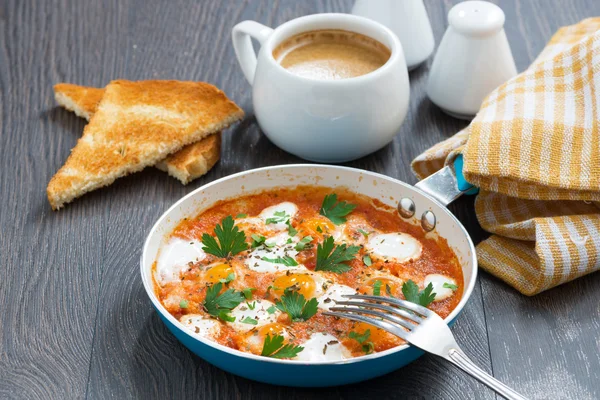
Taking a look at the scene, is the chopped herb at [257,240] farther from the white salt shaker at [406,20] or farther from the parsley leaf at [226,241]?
the white salt shaker at [406,20]

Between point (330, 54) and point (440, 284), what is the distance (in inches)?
38.8

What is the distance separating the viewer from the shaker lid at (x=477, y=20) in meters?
2.72

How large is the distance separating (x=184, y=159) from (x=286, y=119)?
1.16 ft

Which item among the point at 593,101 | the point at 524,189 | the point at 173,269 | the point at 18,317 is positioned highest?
the point at 593,101

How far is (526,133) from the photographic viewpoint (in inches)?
91.8

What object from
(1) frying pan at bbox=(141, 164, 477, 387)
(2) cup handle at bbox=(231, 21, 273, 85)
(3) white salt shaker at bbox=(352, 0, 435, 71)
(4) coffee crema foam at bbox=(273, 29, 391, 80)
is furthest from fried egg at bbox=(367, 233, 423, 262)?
(3) white salt shaker at bbox=(352, 0, 435, 71)

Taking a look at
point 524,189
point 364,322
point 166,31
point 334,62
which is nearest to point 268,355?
point 364,322

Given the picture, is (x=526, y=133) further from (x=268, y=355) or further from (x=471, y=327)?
(x=268, y=355)

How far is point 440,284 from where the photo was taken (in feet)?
6.97

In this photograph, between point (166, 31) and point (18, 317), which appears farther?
point (166, 31)

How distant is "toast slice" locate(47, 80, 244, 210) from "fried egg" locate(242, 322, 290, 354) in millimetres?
897

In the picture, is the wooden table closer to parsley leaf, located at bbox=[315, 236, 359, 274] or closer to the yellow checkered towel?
the yellow checkered towel

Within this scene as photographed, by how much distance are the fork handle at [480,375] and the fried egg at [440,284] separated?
319mm

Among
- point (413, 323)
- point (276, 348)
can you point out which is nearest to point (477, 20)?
point (413, 323)
